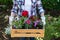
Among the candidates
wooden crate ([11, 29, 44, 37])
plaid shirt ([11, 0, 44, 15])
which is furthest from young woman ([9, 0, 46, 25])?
wooden crate ([11, 29, 44, 37])

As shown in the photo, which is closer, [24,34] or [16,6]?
[24,34]

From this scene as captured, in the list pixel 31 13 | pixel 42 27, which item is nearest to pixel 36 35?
pixel 42 27

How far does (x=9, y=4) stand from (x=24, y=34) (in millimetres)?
3346

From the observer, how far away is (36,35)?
135 inches

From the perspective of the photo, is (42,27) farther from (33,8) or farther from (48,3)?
(48,3)

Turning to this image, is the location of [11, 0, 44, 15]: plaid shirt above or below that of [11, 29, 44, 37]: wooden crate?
above

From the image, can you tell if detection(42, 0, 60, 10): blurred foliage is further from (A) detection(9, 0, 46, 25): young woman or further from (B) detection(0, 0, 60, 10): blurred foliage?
(A) detection(9, 0, 46, 25): young woman

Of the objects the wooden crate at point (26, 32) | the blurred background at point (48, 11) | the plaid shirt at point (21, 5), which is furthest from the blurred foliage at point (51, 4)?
the wooden crate at point (26, 32)

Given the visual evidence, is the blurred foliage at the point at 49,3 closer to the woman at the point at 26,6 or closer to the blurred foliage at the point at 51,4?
the blurred foliage at the point at 51,4

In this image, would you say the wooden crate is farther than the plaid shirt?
No

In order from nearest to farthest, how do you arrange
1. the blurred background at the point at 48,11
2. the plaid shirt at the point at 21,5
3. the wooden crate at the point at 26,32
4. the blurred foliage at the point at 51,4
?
the wooden crate at the point at 26,32 < the plaid shirt at the point at 21,5 < the blurred background at the point at 48,11 < the blurred foliage at the point at 51,4

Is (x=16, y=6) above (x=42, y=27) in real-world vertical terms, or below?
above

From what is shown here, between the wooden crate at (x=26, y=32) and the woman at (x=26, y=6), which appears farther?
the woman at (x=26, y=6)

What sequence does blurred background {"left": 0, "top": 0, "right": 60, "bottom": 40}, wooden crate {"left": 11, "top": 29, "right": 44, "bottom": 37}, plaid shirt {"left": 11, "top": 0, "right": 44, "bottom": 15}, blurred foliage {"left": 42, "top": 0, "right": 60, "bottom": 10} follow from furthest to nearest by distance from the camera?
blurred foliage {"left": 42, "top": 0, "right": 60, "bottom": 10} < blurred background {"left": 0, "top": 0, "right": 60, "bottom": 40} < plaid shirt {"left": 11, "top": 0, "right": 44, "bottom": 15} < wooden crate {"left": 11, "top": 29, "right": 44, "bottom": 37}
